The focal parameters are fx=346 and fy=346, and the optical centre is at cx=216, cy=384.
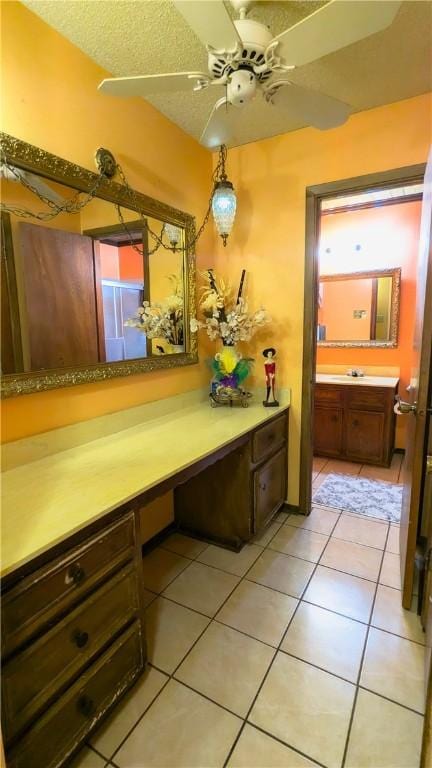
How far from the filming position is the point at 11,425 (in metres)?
1.32

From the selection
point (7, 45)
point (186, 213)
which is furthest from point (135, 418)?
point (7, 45)

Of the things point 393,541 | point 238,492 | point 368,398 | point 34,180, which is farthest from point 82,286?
point 368,398

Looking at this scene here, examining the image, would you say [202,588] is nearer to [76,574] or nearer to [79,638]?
[79,638]

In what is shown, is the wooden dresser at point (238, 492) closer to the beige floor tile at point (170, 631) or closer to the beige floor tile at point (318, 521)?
the beige floor tile at point (318, 521)

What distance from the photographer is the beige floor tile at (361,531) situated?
2.18m

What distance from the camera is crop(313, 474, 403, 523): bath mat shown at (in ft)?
8.26

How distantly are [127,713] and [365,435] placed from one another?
2728mm

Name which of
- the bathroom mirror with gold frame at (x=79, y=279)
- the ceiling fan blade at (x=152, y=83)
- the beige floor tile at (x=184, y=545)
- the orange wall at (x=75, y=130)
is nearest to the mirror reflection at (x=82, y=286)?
the bathroom mirror with gold frame at (x=79, y=279)

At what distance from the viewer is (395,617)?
1.61 meters

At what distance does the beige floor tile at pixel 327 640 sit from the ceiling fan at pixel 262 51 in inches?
81.4

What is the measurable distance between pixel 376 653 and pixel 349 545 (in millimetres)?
741

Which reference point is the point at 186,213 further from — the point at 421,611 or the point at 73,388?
the point at 421,611

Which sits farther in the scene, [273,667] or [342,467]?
[342,467]

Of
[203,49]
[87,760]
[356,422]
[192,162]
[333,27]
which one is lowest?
[87,760]
